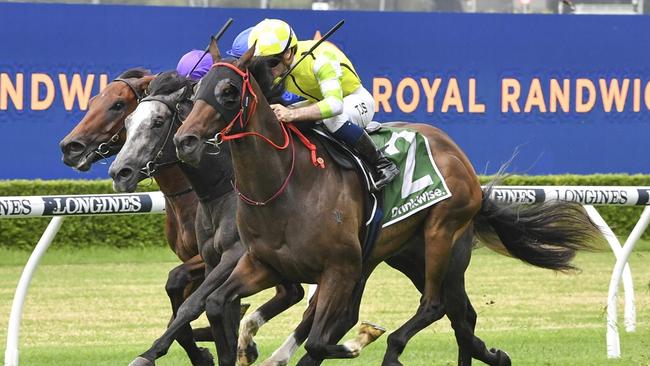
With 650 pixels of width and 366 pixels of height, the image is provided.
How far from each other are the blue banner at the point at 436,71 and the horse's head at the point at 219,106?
7.16 meters

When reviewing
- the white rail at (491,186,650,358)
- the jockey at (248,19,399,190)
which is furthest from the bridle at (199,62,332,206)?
the white rail at (491,186,650,358)

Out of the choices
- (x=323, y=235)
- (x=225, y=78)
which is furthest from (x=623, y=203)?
(x=225, y=78)

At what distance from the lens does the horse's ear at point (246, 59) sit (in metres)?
5.25

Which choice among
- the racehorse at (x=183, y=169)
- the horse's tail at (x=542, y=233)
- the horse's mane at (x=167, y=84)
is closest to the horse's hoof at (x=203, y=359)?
the racehorse at (x=183, y=169)

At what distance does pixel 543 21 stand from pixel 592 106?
1.00m

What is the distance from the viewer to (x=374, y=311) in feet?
32.6

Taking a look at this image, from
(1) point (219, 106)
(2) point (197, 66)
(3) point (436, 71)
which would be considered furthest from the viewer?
(3) point (436, 71)

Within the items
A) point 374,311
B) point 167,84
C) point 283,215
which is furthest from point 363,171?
point 374,311

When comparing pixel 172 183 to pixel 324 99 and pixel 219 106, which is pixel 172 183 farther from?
pixel 219 106

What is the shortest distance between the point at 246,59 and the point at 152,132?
2.64 ft

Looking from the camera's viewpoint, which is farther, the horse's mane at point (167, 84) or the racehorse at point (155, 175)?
the racehorse at point (155, 175)

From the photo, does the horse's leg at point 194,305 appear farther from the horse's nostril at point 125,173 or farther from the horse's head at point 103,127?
the horse's head at point 103,127

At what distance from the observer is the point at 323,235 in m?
5.41

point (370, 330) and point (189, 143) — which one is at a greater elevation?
point (189, 143)
